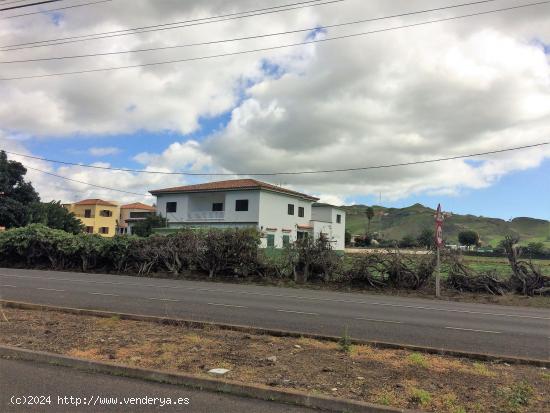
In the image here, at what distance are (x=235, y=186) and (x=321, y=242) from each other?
3182cm

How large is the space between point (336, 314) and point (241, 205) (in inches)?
1641

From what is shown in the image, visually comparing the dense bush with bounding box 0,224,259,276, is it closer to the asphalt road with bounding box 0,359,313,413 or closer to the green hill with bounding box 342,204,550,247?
the asphalt road with bounding box 0,359,313,413

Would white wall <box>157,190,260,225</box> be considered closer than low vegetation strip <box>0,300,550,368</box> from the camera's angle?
No

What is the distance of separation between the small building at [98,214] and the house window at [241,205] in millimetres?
42777

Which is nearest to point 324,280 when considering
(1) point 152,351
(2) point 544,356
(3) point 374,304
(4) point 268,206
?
(3) point 374,304

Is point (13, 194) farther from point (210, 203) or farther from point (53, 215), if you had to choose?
point (210, 203)

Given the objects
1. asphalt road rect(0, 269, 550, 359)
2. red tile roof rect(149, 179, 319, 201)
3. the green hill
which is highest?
the green hill

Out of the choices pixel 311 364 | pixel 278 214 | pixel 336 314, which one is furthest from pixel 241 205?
pixel 311 364

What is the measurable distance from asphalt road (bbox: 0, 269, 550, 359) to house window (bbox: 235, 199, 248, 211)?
35.9m

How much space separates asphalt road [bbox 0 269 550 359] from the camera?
30.2 ft

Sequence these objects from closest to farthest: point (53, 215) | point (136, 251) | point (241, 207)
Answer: point (136, 251), point (241, 207), point (53, 215)

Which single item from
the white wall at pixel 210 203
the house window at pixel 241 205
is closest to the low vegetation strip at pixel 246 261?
the white wall at pixel 210 203

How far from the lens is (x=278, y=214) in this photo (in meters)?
54.8

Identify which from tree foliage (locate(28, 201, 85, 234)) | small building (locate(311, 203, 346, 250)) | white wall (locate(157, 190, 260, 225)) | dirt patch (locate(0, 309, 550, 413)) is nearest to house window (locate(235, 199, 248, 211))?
white wall (locate(157, 190, 260, 225))
